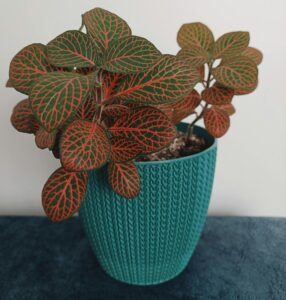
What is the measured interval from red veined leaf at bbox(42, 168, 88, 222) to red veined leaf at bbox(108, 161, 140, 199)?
0.05 metres

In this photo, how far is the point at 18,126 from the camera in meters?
0.68

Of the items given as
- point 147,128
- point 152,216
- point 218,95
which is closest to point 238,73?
point 218,95

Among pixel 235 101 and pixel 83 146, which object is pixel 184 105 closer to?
pixel 83 146

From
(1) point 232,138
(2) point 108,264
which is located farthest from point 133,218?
(1) point 232,138

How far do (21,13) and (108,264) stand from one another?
28.0 inches

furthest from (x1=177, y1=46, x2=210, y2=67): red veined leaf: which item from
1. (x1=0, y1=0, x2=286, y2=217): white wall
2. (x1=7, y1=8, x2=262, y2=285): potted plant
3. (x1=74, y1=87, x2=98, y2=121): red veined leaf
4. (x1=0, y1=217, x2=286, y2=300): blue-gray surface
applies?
(x1=0, y1=217, x2=286, y2=300): blue-gray surface

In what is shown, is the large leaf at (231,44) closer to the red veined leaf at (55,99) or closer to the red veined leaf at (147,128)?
the red veined leaf at (147,128)

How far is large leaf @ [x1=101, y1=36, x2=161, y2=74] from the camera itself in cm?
56

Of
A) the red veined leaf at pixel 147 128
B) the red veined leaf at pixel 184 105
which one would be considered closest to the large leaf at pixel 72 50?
the red veined leaf at pixel 147 128

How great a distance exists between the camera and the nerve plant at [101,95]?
1.65 feet

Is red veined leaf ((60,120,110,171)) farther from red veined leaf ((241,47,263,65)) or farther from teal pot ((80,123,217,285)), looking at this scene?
red veined leaf ((241,47,263,65))

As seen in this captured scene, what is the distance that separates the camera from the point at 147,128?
598 millimetres

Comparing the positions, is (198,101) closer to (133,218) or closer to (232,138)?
(133,218)

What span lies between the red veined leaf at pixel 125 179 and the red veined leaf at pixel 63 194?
5 cm
